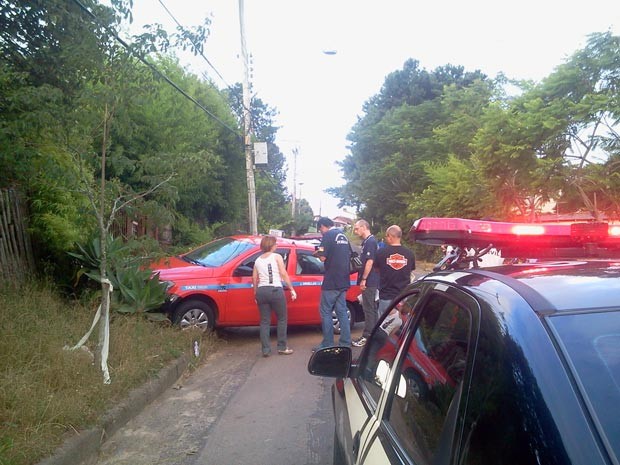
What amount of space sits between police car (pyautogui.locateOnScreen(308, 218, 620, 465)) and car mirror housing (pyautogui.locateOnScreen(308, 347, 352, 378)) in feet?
0.96

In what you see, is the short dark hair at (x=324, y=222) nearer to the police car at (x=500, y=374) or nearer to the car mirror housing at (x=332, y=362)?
the car mirror housing at (x=332, y=362)

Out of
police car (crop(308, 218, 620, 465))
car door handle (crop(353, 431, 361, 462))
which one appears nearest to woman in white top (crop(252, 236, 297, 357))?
police car (crop(308, 218, 620, 465))

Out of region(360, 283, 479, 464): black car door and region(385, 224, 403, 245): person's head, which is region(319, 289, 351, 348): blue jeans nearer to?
region(385, 224, 403, 245): person's head

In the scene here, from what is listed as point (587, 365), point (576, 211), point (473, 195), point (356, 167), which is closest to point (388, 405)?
point (587, 365)

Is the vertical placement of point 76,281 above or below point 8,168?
below

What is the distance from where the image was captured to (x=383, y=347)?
2869mm

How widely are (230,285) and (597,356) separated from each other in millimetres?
7076

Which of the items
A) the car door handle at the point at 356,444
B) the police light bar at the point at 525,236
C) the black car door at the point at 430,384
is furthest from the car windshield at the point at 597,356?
the police light bar at the point at 525,236

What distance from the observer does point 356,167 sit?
40.1m

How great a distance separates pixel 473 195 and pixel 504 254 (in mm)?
19847

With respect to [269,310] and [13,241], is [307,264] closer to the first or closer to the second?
[269,310]

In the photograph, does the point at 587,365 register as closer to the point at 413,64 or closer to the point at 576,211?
the point at 576,211

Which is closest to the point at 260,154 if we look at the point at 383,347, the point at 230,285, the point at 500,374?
the point at 230,285

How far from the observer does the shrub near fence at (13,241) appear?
707cm
